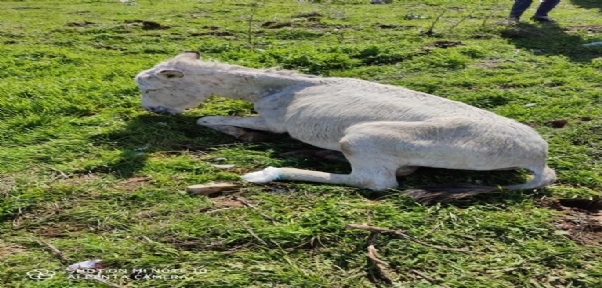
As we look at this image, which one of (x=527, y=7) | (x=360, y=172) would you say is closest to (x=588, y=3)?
(x=527, y=7)

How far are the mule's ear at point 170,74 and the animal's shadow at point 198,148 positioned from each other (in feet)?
1.27

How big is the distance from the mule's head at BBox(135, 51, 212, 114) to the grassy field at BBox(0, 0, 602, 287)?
14 centimetres

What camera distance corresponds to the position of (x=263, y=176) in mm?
3863

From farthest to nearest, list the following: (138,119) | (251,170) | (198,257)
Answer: (138,119) → (251,170) → (198,257)

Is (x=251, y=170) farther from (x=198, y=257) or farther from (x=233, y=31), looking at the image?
(x=233, y=31)

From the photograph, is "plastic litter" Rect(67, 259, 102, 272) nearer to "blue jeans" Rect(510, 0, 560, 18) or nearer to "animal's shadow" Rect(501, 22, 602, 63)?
"animal's shadow" Rect(501, 22, 602, 63)

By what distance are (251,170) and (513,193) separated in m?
1.86

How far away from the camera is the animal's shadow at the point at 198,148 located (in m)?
3.92

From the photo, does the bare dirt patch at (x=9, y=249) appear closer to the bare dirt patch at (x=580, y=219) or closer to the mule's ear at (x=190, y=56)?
the mule's ear at (x=190, y=56)

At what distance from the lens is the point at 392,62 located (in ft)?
24.1

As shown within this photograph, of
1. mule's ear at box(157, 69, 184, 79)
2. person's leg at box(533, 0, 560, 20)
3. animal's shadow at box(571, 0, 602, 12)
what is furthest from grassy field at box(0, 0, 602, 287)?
animal's shadow at box(571, 0, 602, 12)

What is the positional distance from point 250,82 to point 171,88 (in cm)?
73

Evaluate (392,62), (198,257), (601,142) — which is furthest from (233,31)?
(198,257)

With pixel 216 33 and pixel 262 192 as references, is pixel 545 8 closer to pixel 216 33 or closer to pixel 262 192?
pixel 216 33
